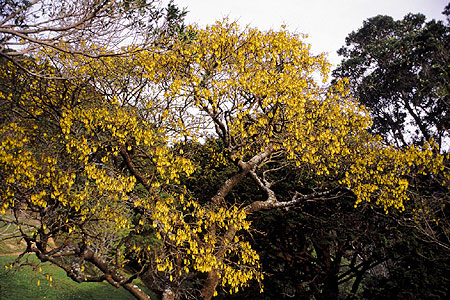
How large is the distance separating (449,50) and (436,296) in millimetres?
15724

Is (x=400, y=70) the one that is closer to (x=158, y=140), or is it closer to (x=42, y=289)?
(x=158, y=140)

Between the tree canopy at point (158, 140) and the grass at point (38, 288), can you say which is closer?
the tree canopy at point (158, 140)

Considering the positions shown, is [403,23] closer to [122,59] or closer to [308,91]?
[308,91]

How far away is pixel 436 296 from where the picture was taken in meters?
9.27

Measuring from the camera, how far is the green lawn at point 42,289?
49.9 ft

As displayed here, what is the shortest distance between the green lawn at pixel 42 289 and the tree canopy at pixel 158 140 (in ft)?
23.2

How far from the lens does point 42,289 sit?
17.0 m

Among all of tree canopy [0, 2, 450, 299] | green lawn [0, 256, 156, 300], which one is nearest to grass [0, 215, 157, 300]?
green lawn [0, 256, 156, 300]

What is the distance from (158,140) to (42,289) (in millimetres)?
14993

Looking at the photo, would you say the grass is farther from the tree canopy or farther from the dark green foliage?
the dark green foliage

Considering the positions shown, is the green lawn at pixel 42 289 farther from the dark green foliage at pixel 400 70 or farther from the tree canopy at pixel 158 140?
the dark green foliage at pixel 400 70

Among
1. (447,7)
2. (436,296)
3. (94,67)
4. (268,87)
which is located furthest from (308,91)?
(447,7)

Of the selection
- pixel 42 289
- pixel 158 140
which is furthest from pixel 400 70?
pixel 42 289

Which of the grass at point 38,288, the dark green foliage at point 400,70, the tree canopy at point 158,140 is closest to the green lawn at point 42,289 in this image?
the grass at point 38,288
